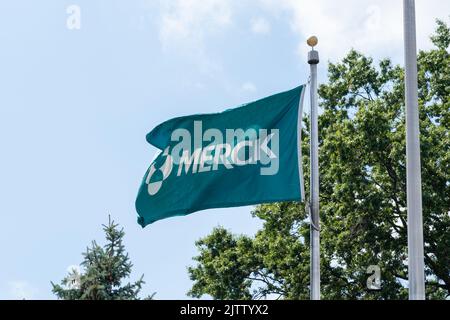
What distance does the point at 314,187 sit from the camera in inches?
458

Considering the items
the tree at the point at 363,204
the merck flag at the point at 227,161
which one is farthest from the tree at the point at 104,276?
the tree at the point at 363,204

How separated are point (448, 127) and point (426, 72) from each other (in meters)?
2.61

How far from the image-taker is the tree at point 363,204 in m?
24.8

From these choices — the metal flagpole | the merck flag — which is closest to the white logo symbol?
the merck flag

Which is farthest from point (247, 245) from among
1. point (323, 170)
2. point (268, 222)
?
point (323, 170)

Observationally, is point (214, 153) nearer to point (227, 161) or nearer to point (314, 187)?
point (227, 161)

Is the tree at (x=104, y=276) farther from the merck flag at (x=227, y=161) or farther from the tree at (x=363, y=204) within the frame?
the tree at (x=363, y=204)

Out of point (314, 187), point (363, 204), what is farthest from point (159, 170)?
point (363, 204)

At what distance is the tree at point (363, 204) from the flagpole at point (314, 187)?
12902 mm

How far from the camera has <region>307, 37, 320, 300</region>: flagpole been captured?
11.2 metres

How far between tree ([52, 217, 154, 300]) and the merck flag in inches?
60.5

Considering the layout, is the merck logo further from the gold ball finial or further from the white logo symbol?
the gold ball finial

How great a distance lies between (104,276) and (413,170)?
5.87 metres
